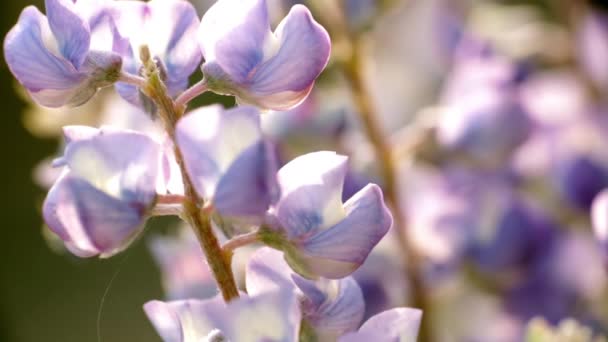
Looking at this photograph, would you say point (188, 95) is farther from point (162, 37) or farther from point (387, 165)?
point (387, 165)

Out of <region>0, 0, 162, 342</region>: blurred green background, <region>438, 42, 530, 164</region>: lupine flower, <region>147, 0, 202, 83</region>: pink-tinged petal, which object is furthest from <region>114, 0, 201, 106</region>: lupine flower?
<region>0, 0, 162, 342</region>: blurred green background

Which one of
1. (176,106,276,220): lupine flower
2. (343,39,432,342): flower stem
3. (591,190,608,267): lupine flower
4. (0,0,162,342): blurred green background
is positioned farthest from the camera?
(0,0,162,342): blurred green background

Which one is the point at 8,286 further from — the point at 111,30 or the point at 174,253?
the point at 111,30

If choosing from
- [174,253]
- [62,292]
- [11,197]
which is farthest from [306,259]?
[11,197]

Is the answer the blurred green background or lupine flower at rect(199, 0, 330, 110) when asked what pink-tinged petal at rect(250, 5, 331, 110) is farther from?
the blurred green background

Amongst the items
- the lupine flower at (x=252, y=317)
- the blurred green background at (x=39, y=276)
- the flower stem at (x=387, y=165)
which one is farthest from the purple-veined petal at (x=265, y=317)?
the blurred green background at (x=39, y=276)

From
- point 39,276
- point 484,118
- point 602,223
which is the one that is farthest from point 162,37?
point 39,276

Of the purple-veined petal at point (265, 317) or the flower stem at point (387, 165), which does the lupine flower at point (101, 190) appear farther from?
the flower stem at point (387, 165)

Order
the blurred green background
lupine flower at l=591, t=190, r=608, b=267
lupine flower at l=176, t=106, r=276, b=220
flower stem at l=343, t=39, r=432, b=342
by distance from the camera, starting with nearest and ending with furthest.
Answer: lupine flower at l=176, t=106, r=276, b=220 → lupine flower at l=591, t=190, r=608, b=267 → flower stem at l=343, t=39, r=432, b=342 → the blurred green background
